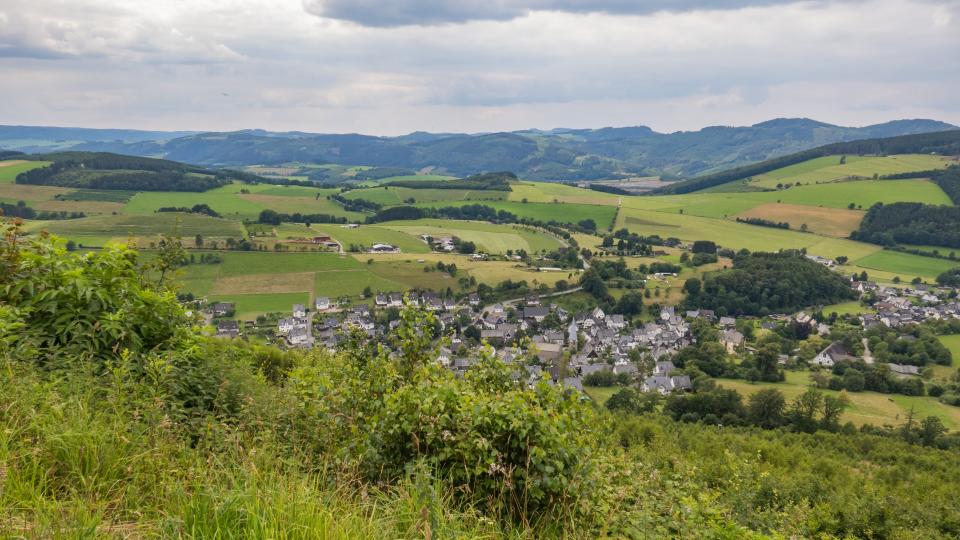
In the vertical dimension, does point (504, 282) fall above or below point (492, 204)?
below

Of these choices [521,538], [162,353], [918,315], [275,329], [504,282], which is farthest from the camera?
[504,282]

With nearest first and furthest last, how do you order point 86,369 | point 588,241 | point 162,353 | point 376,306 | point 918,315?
point 86,369 < point 162,353 < point 376,306 < point 918,315 < point 588,241

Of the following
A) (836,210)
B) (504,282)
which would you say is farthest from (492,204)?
(836,210)

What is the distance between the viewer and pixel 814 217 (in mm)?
115812

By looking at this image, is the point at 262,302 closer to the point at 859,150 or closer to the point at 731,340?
the point at 731,340

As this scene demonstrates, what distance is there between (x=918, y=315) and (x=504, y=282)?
5019cm

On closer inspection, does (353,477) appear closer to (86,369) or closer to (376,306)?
(86,369)

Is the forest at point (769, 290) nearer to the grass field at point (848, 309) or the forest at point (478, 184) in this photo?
the grass field at point (848, 309)

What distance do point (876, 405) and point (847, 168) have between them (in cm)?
15270

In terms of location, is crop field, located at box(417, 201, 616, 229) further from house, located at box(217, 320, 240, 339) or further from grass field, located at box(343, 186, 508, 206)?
house, located at box(217, 320, 240, 339)

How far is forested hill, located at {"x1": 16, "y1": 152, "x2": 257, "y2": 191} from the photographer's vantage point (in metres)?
122

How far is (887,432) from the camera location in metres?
34.4

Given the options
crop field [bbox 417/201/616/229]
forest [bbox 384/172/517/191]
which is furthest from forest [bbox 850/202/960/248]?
forest [bbox 384/172/517/191]

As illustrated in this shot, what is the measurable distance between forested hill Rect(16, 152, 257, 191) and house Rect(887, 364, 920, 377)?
448ft
